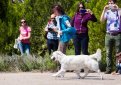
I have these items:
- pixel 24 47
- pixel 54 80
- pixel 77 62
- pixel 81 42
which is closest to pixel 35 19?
pixel 24 47

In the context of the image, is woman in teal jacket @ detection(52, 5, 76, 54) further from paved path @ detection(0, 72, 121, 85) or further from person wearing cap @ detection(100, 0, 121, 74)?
person wearing cap @ detection(100, 0, 121, 74)

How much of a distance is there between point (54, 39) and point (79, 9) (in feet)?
4.89

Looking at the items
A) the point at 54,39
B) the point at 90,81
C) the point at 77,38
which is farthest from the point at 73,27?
the point at 90,81

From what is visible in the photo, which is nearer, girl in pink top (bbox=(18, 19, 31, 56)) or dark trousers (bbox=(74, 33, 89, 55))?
dark trousers (bbox=(74, 33, 89, 55))

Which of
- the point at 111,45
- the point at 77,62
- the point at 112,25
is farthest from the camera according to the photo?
the point at 111,45

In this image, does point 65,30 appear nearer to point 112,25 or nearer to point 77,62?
point 77,62

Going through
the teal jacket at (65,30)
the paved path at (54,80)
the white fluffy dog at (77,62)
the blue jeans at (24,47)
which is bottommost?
the paved path at (54,80)

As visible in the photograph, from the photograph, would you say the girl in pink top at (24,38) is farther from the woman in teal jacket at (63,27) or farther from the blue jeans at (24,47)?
the woman in teal jacket at (63,27)

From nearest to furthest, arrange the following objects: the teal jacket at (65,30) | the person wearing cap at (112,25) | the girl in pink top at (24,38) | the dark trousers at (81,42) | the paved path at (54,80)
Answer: the paved path at (54,80) → the teal jacket at (65,30) → the person wearing cap at (112,25) → the dark trousers at (81,42) → the girl in pink top at (24,38)

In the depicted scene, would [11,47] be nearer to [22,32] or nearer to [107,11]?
[22,32]

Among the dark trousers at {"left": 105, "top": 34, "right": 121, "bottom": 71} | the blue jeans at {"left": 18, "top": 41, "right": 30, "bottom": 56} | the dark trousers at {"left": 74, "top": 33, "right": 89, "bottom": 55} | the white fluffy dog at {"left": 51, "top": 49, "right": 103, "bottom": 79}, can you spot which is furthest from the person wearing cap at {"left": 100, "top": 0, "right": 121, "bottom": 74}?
the blue jeans at {"left": 18, "top": 41, "right": 30, "bottom": 56}

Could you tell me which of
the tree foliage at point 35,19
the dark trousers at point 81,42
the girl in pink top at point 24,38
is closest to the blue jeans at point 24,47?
the girl in pink top at point 24,38

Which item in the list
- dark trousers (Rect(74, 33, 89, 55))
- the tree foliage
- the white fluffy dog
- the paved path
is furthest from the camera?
the tree foliage

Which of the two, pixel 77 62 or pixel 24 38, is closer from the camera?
pixel 77 62
